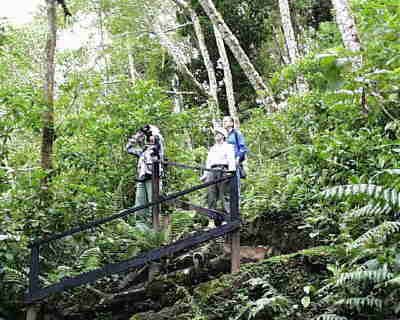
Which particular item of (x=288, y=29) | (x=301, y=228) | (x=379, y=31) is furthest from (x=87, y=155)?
(x=288, y=29)

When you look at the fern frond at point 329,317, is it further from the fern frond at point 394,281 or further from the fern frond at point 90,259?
the fern frond at point 90,259

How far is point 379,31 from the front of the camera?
191 inches

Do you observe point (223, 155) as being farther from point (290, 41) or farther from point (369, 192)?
point (290, 41)

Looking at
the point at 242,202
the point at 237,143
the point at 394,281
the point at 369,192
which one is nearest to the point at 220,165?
the point at 237,143

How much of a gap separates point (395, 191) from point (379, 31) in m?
1.74

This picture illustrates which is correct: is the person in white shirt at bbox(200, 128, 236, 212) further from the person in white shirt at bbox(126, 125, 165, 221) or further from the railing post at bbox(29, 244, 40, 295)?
the railing post at bbox(29, 244, 40, 295)

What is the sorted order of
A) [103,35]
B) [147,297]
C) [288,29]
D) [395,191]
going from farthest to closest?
[103,35] → [288,29] → [147,297] → [395,191]

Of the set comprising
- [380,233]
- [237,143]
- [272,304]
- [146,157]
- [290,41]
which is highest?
[290,41]

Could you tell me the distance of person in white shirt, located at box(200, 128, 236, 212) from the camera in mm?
7246

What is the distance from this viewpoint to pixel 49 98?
8117mm

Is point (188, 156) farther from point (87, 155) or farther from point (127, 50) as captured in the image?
point (127, 50)

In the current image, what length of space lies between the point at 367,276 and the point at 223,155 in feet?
12.4

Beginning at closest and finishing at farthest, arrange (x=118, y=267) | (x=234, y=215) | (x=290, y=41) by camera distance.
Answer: (x=118, y=267), (x=234, y=215), (x=290, y=41)

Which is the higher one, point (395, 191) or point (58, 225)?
point (395, 191)
